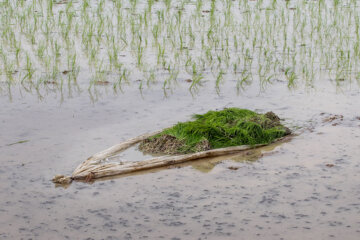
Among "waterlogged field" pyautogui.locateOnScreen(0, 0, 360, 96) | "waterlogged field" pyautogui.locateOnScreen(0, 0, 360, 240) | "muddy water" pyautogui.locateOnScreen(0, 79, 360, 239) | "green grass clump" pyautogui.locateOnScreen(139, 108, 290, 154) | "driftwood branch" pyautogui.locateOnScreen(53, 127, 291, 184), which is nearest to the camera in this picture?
"muddy water" pyautogui.locateOnScreen(0, 79, 360, 239)

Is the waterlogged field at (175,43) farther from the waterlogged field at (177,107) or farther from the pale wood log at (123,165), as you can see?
the pale wood log at (123,165)

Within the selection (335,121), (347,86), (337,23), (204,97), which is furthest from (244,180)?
(337,23)

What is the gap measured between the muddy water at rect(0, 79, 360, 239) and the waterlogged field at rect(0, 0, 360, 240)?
1 cm

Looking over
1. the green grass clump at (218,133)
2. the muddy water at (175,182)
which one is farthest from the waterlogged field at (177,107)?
the green grass clump at (218,133)

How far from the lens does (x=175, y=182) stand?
152 inches

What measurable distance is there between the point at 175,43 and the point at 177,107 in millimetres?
1952

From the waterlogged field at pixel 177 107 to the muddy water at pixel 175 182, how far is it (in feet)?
0.04

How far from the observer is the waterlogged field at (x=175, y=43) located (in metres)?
6.17

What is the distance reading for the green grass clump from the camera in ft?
14.4

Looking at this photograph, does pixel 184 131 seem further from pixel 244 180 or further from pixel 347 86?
pixel 347 86

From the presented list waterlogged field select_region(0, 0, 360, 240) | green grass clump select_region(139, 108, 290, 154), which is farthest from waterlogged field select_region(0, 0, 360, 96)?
green grass clump select_region(139, 108, 290, 154)

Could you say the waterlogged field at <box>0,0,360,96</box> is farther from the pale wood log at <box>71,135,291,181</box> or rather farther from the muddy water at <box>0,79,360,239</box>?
the pale wood log at <box>71,135,291,181</box>

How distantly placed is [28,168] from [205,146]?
127cm

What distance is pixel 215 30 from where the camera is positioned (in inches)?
297
